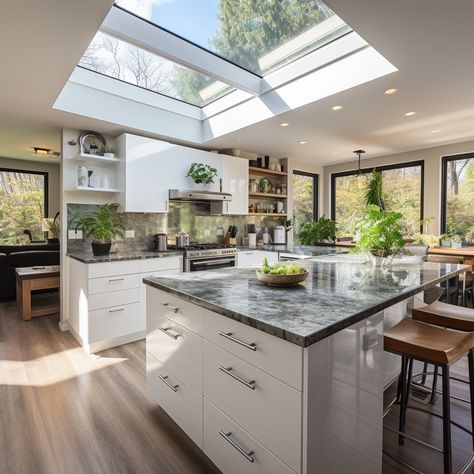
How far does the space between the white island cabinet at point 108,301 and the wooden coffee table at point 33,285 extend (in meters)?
0.79

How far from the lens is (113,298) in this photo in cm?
313

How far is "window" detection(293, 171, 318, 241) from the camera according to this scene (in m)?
5.95

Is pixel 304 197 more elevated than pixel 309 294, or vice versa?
pixel 304 197

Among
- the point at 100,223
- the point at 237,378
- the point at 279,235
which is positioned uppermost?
the point at 100,223

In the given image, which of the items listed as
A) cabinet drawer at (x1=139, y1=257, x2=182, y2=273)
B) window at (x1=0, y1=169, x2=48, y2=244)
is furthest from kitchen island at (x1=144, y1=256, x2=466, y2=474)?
window at (x1=0, y1=169, x2=48, y2=244)

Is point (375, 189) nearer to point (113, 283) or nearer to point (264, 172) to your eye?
point (264, 172)

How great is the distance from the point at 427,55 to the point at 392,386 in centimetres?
239

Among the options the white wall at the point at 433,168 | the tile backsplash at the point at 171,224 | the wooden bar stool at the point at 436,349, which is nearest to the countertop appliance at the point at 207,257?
the tile backsplash at the point at 171,224

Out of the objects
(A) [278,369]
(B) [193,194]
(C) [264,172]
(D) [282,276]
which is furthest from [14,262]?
(A) [278,369]

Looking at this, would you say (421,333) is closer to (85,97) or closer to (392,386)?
(392,386)

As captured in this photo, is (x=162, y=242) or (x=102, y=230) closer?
(x=102, y=230)

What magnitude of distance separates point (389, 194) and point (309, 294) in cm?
457

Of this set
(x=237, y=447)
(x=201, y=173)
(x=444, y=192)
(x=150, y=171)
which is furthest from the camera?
(x=444, y=192)

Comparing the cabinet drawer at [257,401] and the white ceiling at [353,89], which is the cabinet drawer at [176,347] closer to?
the cabinet drawer at [257,401]
